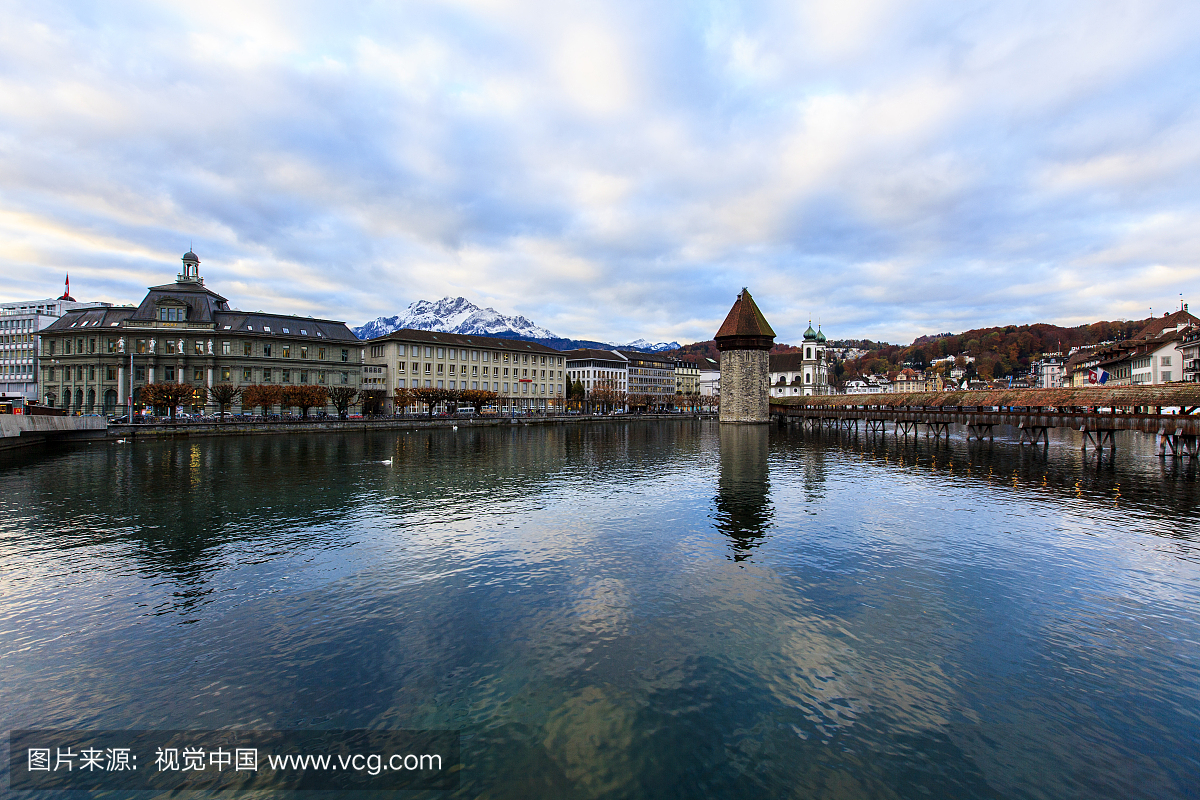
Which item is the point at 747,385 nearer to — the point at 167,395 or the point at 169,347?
the point at 167,395

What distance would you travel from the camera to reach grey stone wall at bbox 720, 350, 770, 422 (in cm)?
9669

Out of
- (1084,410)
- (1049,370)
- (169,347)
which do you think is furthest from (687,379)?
(169,347)

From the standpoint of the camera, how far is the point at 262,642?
389 inches

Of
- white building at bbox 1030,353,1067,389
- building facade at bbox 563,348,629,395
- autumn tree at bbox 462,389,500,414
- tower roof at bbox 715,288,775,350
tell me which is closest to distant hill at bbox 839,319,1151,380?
white building at bbox 1030,353,1067,389

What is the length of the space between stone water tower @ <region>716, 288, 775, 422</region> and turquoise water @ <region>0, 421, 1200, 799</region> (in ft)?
244

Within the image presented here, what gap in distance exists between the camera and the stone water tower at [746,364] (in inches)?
3802

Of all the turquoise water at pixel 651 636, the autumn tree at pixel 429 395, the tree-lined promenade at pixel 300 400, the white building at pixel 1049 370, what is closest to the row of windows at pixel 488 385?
the tree-lined promenade at pixel 300 400

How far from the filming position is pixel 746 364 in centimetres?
9706

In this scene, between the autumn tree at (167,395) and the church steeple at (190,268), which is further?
the church steeple at (190,268)

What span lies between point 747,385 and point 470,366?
2095 inches

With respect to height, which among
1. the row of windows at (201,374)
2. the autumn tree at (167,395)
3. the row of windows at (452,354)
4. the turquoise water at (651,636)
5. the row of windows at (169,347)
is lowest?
the turquoise water at (651,636)

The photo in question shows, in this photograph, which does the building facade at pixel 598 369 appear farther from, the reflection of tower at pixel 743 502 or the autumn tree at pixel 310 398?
the reflection of tower at pixel 743 502

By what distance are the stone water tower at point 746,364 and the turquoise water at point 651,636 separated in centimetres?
7452

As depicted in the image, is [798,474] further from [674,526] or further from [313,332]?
[313,332]
